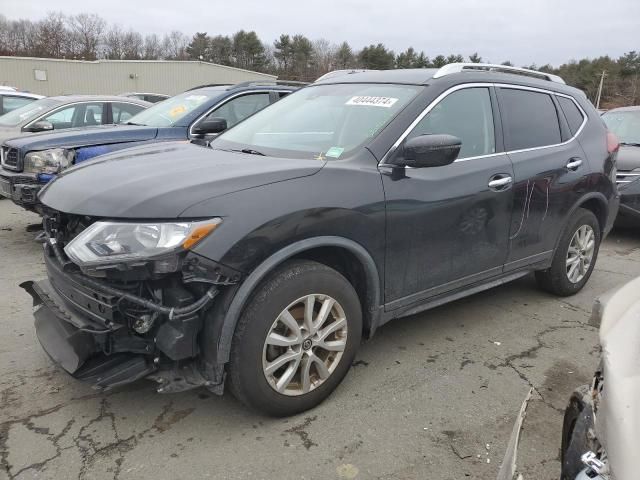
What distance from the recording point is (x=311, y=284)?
102 inches

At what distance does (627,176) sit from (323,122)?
500 cm

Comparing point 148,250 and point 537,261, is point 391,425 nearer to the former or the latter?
point 148,250

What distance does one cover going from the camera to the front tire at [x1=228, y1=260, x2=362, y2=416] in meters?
2.44

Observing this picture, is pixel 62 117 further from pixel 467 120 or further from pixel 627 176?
pixel 627 176

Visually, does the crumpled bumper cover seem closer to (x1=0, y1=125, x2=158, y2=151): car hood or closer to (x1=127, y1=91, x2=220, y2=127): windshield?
(x1=0, y1=125, x2=158, y2=151): car hood

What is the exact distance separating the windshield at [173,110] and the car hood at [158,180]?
330cm

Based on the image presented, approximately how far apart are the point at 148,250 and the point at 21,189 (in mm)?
3640

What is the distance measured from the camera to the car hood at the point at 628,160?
665cm

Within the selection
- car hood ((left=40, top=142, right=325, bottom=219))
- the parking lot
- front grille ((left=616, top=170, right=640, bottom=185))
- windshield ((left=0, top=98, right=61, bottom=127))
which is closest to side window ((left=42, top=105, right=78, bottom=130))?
windshield ((left=0, top=98, right=61, bottom=127))

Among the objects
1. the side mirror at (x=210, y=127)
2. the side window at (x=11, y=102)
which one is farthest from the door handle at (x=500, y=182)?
the side window at (x=11, y=102)

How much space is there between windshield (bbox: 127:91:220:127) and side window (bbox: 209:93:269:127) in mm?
207

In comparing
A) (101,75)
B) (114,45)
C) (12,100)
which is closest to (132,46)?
(114,45)

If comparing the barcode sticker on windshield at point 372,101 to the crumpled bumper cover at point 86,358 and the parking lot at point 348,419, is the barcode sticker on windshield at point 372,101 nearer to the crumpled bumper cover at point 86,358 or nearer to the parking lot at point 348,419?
the parking lot at point 348,419

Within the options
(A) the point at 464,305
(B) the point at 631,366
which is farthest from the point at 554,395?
(B) the point at 631,366
